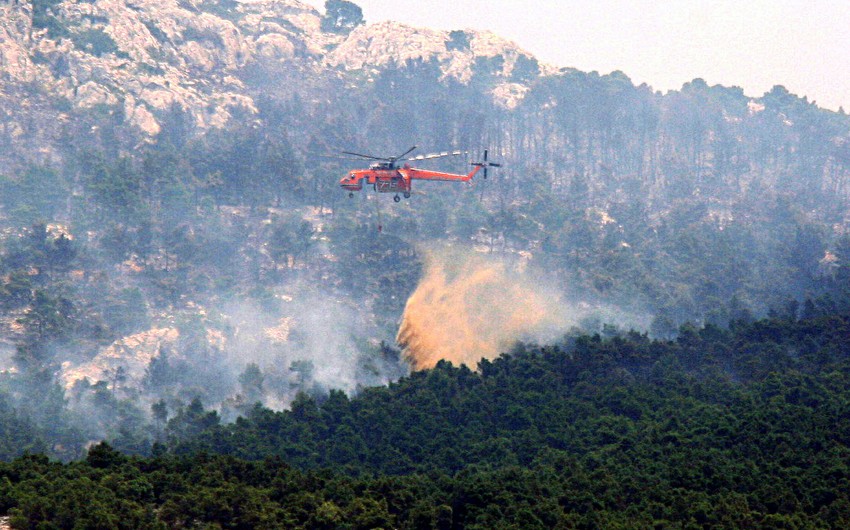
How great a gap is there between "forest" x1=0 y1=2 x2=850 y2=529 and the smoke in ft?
4.72

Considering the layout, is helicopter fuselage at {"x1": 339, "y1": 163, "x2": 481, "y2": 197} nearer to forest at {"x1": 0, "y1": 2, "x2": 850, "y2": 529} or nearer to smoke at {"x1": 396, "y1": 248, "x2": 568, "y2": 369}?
forest at {"x1": 0, "y1": 2, "x2": 850, "y2": 529}

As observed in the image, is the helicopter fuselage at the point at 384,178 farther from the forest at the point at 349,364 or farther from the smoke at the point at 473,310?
the smoke at the point at 473,310

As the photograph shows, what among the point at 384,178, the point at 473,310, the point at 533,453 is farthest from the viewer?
the point at 473,310

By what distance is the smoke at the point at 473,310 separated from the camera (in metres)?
168

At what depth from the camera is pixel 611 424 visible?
114 m

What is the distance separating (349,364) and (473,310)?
61.4 feet

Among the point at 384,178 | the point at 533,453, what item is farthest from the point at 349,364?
the point at 533,453

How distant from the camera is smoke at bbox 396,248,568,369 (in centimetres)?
16825

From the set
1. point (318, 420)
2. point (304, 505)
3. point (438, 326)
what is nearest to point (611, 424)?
point (318, 420)

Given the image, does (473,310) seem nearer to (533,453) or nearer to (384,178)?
(384,178)

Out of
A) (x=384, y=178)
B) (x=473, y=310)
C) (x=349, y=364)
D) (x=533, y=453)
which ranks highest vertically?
(x=384, y=178)

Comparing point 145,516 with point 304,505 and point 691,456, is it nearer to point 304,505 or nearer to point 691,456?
point 304,505

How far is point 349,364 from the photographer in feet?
541

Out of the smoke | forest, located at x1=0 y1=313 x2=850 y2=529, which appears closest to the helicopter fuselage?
forest, located at x1=0 y1=313 x2=850 y2=529
